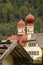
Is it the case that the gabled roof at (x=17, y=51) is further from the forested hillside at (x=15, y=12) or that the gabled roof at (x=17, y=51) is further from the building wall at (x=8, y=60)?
the forested hillside at (x=15, y=12)

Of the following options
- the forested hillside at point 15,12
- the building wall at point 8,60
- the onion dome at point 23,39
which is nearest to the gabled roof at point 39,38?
the onion dome at point 23,39

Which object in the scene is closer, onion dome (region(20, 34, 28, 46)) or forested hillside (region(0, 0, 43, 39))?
onion dome (region(20, 34, 28, 46))

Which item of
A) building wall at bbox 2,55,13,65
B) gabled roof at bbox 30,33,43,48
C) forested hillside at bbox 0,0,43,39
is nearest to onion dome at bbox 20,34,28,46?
gabled roof at bbox 30,33,43,48

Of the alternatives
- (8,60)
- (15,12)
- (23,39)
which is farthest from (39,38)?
(15,12)

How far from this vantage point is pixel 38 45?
29.5m

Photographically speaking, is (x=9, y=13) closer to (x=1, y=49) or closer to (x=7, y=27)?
(x=7, y=27)

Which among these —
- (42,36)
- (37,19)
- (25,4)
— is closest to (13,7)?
(25,4)

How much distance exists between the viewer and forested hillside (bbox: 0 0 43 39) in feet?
236

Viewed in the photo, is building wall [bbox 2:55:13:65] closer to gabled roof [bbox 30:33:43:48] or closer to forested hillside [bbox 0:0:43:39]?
gabled roof [bbox 30:33:43:48]

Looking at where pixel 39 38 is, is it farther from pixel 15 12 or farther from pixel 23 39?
pixel 15 12

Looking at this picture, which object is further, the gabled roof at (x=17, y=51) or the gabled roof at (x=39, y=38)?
the gabled roof at (x=39, y=38)

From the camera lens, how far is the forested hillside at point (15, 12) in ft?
236

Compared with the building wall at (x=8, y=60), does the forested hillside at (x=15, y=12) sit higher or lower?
lower

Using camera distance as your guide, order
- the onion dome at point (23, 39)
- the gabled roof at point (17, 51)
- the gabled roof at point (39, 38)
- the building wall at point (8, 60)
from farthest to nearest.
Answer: the onion dome at point (23, 39), the gabled roof at point (39, 38), the building wall at point (8, 60), the gabled roof at point (17, 51)
